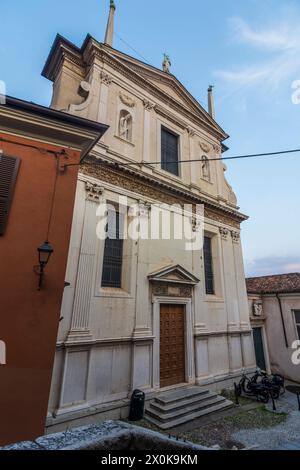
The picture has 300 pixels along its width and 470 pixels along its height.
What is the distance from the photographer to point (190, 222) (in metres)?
11.4

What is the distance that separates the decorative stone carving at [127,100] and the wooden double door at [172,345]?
29.3 ft

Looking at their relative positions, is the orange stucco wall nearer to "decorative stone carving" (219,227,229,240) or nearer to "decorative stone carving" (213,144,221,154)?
"decorative stone carving" (219,227,229,240)

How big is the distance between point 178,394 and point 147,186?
306 inches

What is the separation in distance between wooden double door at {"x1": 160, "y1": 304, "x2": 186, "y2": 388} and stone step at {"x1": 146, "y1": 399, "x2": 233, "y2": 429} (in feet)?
4.69

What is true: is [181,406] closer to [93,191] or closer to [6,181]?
[93,191]

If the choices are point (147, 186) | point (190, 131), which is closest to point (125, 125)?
point (147, 186)

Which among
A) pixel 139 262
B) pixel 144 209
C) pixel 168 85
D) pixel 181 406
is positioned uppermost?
pixel 168 85

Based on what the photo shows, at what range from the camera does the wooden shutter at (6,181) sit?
15.7 ft

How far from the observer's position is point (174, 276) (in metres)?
9.89

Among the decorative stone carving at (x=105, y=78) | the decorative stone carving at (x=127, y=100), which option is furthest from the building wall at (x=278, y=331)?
the decorative stone carving at (x=105, y=78)

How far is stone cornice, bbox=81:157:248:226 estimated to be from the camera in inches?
340

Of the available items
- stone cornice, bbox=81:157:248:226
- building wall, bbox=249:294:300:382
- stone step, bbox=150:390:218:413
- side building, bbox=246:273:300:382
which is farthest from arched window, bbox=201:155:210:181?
stone step, bbox=150:390:218:413

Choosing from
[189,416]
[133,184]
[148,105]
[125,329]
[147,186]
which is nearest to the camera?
[189,416]

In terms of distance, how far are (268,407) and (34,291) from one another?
30.2 ft
